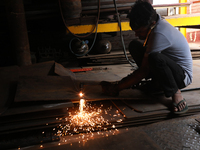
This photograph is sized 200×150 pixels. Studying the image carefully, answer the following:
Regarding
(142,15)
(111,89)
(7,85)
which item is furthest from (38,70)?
(142,15)

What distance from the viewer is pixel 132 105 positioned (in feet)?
5.82

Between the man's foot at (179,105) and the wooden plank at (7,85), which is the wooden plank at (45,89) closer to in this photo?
the wooden plank at (7,85)

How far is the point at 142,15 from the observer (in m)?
1.58

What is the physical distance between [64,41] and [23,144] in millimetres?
3917

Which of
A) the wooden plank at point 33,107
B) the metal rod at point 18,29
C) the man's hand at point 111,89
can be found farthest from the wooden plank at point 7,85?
the metal rod at point 18,29

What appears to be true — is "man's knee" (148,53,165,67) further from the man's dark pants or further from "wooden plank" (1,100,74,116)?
"wooden plank" (1,100,74,116)

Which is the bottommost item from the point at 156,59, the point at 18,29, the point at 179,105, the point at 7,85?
the point at 179,105

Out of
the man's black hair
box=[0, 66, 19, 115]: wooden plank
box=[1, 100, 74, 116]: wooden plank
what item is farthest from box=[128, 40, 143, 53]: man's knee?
box=[0, 66, 19, 115]: wooden plank

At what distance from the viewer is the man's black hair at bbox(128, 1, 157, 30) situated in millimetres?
1586

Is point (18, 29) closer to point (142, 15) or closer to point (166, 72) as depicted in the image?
point (142, 15)

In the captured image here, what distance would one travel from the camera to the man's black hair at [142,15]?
159 centimetres

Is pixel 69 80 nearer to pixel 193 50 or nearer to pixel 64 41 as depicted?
pixel 64 41

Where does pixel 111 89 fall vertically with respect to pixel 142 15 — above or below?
below

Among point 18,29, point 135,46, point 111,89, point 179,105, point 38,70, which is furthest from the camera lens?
point 18,29
